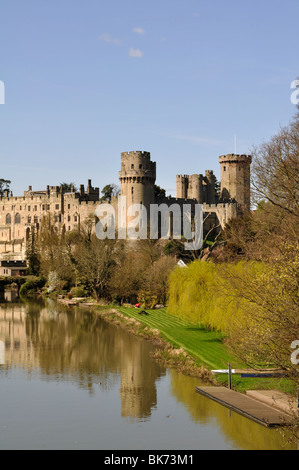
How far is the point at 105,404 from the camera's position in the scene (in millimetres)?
22469

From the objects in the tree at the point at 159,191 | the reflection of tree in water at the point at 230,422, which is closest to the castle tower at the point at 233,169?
the tree at the point at 159,191

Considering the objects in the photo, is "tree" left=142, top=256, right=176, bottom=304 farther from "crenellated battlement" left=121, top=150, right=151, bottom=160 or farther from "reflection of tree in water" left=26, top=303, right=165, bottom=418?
"crenellated battlement" left=121, top=150, right=151, bottom=160

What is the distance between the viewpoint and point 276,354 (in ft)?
57.7

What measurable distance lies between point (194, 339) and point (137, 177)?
168 feet

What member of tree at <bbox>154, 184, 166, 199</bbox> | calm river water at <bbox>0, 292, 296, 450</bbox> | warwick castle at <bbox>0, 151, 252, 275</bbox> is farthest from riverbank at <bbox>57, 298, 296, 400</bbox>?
tree at <bbox>154, 184, 166, 199</bbox>

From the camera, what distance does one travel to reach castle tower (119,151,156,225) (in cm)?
8169

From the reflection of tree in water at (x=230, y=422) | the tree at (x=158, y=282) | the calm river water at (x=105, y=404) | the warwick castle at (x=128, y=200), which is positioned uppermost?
the warwick castle at (x=128, y=200)

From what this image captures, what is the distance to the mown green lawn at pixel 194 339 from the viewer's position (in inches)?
1053

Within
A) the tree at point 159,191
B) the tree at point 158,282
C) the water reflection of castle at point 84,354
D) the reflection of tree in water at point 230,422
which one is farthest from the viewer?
the tree at point 159,191

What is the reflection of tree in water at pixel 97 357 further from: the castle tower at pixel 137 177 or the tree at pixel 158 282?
the castle tower at pixel 137 177

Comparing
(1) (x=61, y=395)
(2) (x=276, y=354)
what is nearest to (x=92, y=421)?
(1) (x=61, y=395)

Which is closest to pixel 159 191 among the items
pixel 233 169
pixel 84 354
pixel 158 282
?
pixel 233 169

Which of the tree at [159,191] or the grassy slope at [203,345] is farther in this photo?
the tree at [159,191]

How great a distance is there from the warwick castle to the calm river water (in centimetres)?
4034
